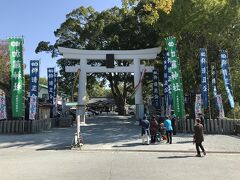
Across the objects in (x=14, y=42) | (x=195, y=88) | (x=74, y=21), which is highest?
(x=74, y=21)

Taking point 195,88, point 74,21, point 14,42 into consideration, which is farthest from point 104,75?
point 14,42

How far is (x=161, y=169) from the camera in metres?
12.8

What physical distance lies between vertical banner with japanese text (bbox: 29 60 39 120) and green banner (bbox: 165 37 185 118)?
33.5ft

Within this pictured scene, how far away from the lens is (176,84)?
27859 millimetres

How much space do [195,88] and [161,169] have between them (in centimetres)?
2269

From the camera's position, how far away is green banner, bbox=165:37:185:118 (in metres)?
27.5

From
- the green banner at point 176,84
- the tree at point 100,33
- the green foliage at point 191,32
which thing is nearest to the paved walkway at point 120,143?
the green banner at point 176,84

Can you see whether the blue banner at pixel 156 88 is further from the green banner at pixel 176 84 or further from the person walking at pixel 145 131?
the person walking at pixel 145 131

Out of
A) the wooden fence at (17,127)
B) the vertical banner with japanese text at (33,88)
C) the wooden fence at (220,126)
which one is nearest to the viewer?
the wooden fence at (220,126)

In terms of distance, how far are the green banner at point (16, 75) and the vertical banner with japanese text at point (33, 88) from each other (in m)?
0.71

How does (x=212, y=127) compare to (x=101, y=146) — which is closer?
(x=101, y=146)

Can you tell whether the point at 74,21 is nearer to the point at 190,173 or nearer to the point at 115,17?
the point at 115,17

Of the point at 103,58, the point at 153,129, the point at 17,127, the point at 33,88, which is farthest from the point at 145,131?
the point at 103,58

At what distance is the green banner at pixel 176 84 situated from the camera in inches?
1085
